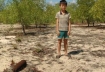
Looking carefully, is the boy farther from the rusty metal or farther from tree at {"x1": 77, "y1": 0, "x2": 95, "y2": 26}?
tree at {"x1": 77, "y1": 0, "x2": 95, "y2": 26}

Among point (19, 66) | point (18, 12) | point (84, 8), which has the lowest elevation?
point (19, 66)

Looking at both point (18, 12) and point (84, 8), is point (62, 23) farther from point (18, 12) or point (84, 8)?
point (84, 8)

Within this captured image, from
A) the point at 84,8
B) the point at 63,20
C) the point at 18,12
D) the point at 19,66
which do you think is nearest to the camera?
the point at 19,66


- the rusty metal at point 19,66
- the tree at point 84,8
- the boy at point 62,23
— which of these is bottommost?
the rusty metal at point 19,66

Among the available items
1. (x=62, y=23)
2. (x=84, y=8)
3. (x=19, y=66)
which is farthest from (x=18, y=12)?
(x=84, y=8)

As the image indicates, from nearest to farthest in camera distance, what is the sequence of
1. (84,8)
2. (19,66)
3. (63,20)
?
(19,66) < (63,20) < (84,8)

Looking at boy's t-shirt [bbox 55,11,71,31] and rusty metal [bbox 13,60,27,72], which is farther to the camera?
boy's t-shirt [bbox 55,11,71,31]

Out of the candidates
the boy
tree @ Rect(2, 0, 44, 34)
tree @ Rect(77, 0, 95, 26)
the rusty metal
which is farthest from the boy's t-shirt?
tree @ Rect(77, 0, 95, 26)

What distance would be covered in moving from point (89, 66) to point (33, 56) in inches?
129

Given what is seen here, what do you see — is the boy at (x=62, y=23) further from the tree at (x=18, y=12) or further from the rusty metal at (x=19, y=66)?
the tree at (x=18, y=12)

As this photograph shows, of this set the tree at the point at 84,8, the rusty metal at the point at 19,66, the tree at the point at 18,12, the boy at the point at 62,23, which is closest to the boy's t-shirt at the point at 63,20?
the boy at the point at 62,23

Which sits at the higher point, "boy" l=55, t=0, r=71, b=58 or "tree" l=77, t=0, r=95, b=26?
"tree" l=77, t=0, r=95, b=26

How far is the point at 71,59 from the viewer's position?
33.4ft

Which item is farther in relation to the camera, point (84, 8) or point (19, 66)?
point (84, 8)
